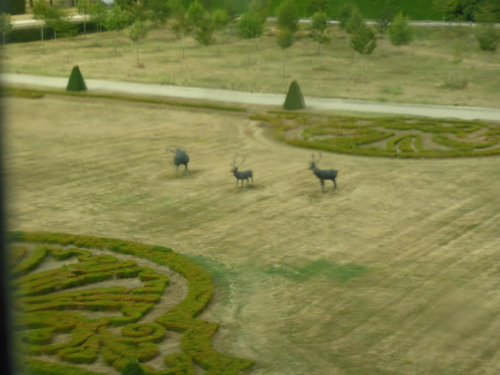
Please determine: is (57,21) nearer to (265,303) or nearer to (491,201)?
(491,201)

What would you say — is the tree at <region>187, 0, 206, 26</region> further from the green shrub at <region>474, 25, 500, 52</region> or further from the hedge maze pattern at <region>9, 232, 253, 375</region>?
the hedge maze pattern at <region>9, 232, 253, 375</region>

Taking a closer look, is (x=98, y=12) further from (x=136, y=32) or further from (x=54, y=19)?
(x=136, y=32)

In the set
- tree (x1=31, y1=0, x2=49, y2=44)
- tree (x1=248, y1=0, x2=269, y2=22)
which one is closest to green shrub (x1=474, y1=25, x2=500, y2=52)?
tree (x1=248, y1=0, x2=269, y2=22)

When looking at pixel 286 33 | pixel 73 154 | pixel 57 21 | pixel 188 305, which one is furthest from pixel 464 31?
pixel 188 305

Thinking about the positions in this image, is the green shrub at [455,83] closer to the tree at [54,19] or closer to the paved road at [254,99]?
the paved road at [254,99]

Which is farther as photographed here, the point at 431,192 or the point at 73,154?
the point at 73,154

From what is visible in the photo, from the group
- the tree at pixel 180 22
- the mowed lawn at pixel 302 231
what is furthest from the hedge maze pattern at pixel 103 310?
the tree at pixel 180 22
